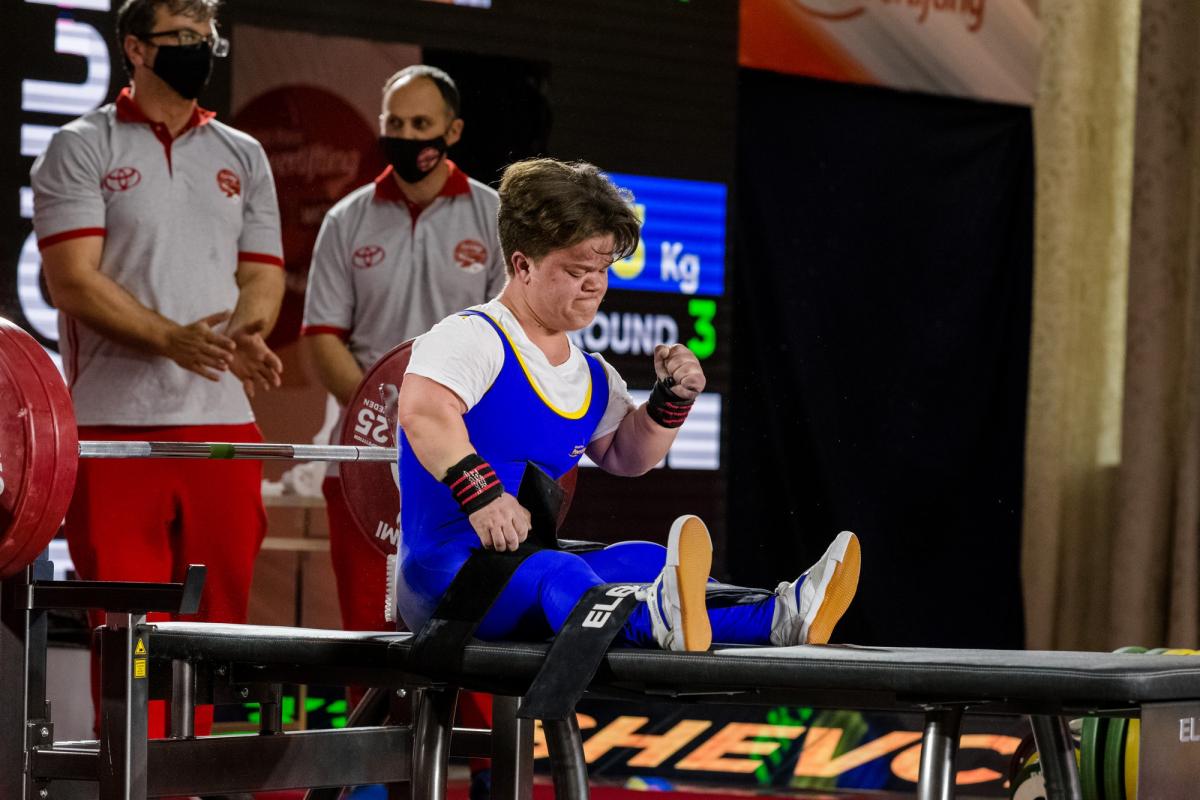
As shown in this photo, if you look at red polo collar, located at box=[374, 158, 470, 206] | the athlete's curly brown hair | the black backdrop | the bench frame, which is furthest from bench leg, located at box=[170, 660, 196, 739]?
the black backdrop

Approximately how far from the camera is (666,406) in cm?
275

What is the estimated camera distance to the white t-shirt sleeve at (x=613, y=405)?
2.83 m

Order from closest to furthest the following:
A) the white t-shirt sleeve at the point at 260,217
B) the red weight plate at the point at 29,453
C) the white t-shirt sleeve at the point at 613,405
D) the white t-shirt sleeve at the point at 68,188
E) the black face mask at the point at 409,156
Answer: the red weight plate at the point at 29,453 → the white t-shirt sleeve at the point at 613,405 → the white t-shirt sleeve at the point at 68,188 → the white t-shirt sleeve at the point at 260,217 → the black face mask at the point at 409,156

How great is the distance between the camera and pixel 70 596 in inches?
103

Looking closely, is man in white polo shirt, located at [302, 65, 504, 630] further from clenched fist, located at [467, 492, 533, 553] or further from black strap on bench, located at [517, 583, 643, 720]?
black strap on bench, located at [517, 583, 643, 720]

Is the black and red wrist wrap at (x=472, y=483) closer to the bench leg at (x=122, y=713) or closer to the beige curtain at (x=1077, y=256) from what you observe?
the bench leg at (x=122, y=713)

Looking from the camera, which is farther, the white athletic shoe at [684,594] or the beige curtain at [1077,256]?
the beige curtain at [1077,256]

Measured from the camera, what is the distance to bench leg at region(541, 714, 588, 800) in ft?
7.71

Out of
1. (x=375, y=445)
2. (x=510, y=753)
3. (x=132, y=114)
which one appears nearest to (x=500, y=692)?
(x=510, y=753)

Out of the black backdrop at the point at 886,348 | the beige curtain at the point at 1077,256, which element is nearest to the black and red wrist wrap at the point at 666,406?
the black backdrop at the point at 886,348

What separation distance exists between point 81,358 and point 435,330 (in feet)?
5.82

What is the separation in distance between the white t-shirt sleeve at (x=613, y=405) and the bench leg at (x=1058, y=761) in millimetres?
855

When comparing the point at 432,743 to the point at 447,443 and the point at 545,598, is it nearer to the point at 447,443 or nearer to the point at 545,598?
the point at 545,598

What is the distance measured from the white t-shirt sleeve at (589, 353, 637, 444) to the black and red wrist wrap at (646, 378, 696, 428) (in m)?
0.08
